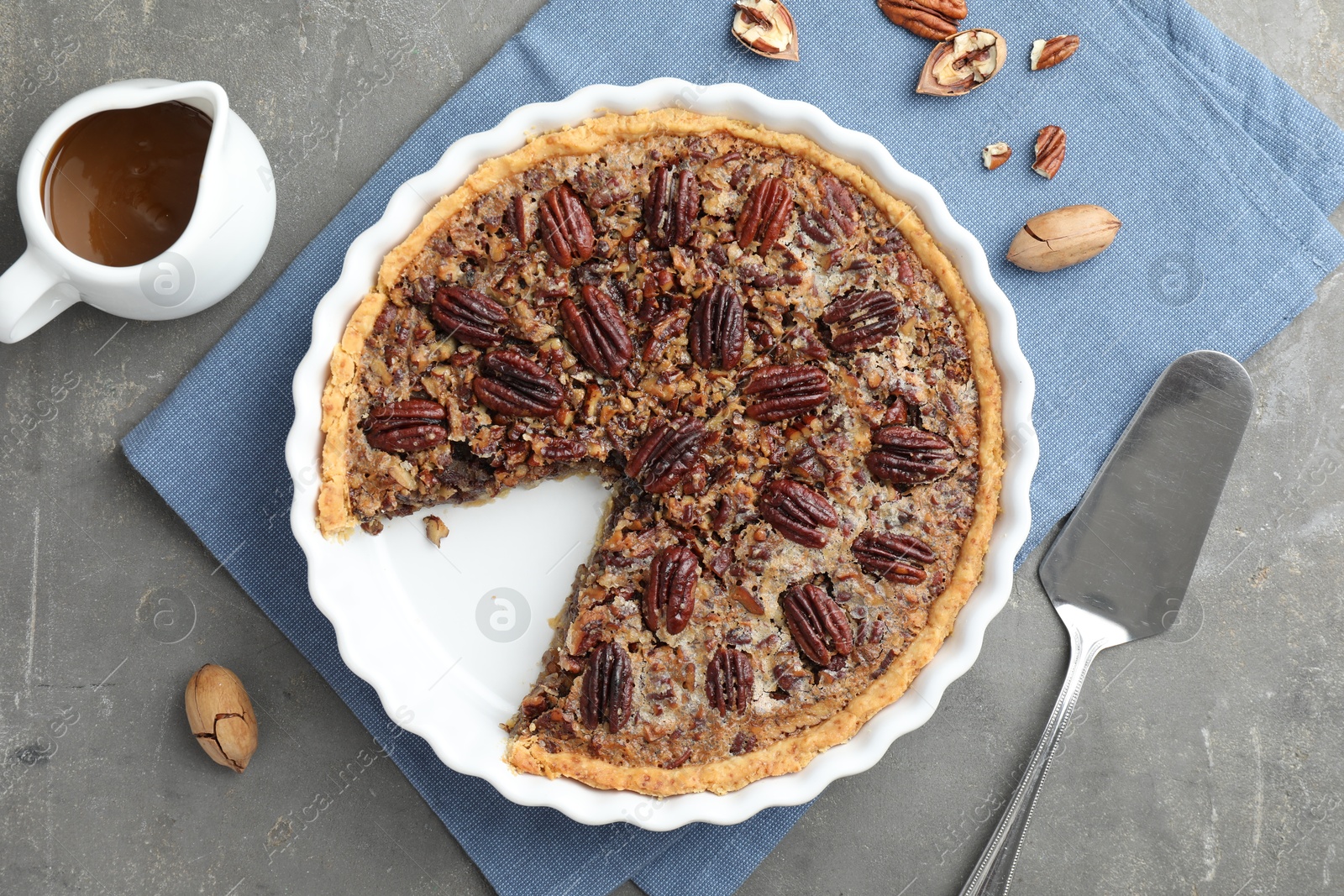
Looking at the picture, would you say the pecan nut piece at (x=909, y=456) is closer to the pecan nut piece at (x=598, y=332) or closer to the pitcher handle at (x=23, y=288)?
the pecan nut piece at (x=598, y=332)

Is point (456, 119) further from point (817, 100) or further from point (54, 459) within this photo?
point (54, 459)

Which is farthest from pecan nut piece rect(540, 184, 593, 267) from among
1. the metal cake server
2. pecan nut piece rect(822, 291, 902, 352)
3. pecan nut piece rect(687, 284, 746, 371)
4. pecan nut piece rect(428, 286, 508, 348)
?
the metal cake server

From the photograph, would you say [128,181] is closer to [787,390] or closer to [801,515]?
[787,390]

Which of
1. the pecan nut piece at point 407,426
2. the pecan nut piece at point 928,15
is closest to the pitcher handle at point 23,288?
the pecan nut piece at point 407,426

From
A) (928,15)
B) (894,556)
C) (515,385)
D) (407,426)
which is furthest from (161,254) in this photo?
(928,15)

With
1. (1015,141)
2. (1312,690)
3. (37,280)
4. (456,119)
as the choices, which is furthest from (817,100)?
(1312,690)

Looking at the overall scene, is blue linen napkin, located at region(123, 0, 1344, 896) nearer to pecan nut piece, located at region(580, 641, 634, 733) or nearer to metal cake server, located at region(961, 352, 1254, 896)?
metal cake server, located at region(961, 352, 1254, 896)
